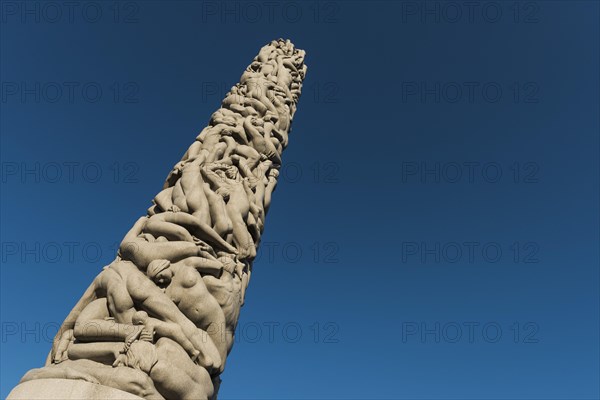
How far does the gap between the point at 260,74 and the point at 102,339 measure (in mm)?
5507

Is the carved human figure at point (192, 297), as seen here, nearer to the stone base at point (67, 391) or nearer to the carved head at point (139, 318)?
the carved head at point (139, 318)

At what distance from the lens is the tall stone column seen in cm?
363

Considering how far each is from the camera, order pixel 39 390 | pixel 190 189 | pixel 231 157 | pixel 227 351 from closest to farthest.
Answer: pixel 39 390
pixel 227 351
pixel 190 189
pixel 231 157

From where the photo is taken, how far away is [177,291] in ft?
14.4

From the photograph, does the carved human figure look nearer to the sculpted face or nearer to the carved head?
the sculpted face

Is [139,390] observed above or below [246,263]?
below

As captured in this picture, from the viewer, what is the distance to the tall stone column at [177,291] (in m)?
3.63

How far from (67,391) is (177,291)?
4.03 ft

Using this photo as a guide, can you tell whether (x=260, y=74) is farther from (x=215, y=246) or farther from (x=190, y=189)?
(x=215, y=246)

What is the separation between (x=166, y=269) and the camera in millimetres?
4453

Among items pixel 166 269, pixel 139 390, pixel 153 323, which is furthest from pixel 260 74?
pixel 139 390

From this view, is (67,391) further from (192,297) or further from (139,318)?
(192,297)

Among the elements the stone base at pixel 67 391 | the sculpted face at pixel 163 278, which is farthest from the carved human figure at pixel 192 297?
the stone base at pixel 67 391

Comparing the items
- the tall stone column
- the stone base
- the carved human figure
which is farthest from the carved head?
the stone base
